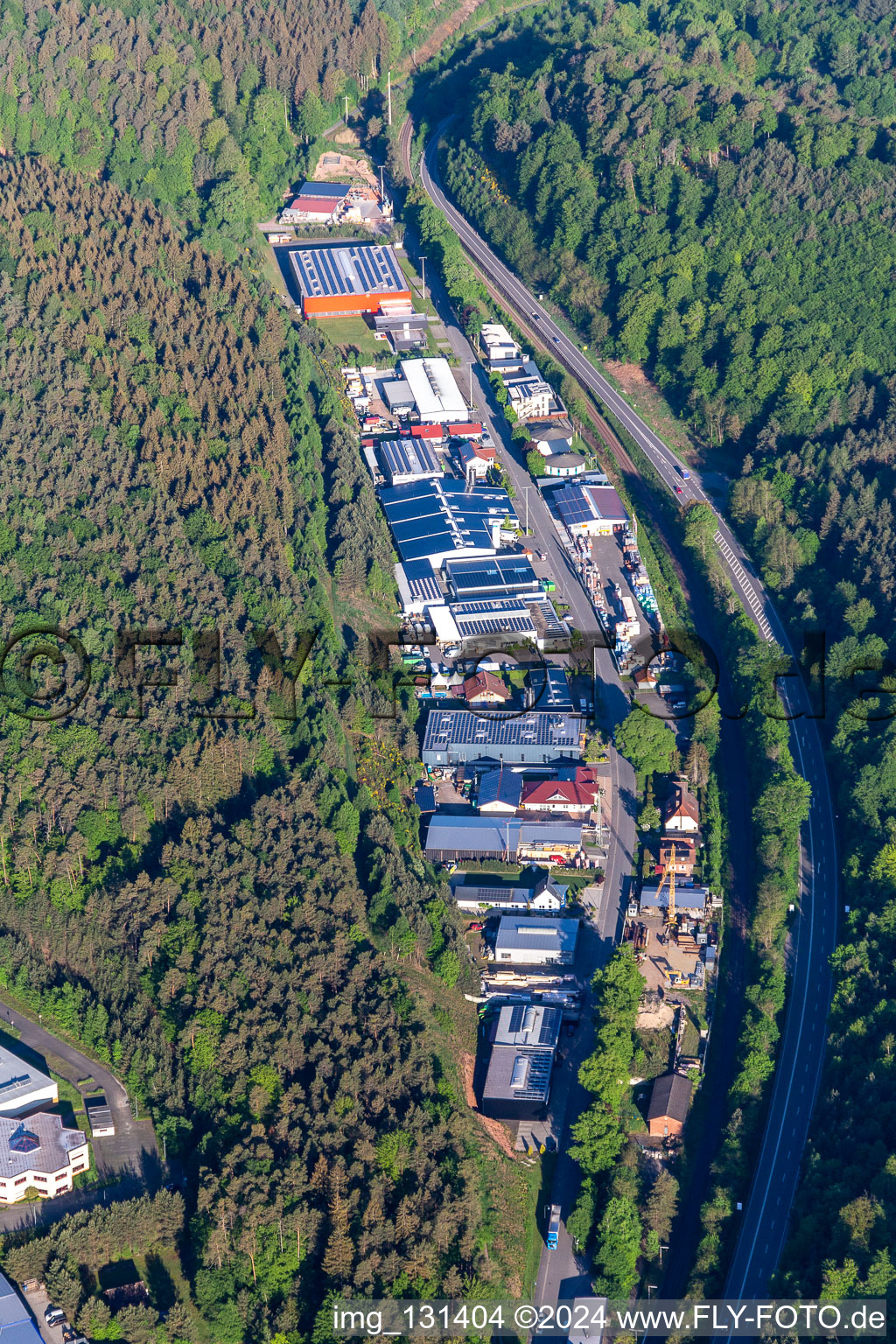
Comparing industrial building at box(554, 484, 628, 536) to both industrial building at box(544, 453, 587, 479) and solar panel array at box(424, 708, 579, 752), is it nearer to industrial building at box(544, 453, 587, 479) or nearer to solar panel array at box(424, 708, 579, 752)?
industrial building at box(544, 453, 587, 479)

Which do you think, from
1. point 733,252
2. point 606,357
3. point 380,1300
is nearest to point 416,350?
point 606,357

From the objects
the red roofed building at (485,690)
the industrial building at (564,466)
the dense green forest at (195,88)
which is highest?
the dense green forest at (195,88)

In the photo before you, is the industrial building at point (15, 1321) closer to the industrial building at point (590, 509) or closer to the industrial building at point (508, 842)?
the industrial building at point (508, 842)

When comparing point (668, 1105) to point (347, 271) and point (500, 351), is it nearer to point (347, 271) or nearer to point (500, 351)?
point (500, 351)

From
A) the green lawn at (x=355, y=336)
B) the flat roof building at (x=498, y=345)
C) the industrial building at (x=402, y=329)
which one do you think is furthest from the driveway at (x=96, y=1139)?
the flat roof building at (x=498, y=345)

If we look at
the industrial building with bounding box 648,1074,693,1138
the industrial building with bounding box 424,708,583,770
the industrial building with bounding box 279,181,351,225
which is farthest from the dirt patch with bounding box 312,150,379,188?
the industrial building with bounding box 648,1074,693,1138

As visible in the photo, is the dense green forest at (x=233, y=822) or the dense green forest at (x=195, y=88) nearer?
the dense green forest at (x=233, y=822)

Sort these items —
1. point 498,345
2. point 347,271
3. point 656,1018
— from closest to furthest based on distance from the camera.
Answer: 1. point 656,1018
2. point 498,345
3. point 347,271

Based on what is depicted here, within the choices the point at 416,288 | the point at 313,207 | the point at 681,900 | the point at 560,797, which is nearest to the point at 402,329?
the point at 416,288
